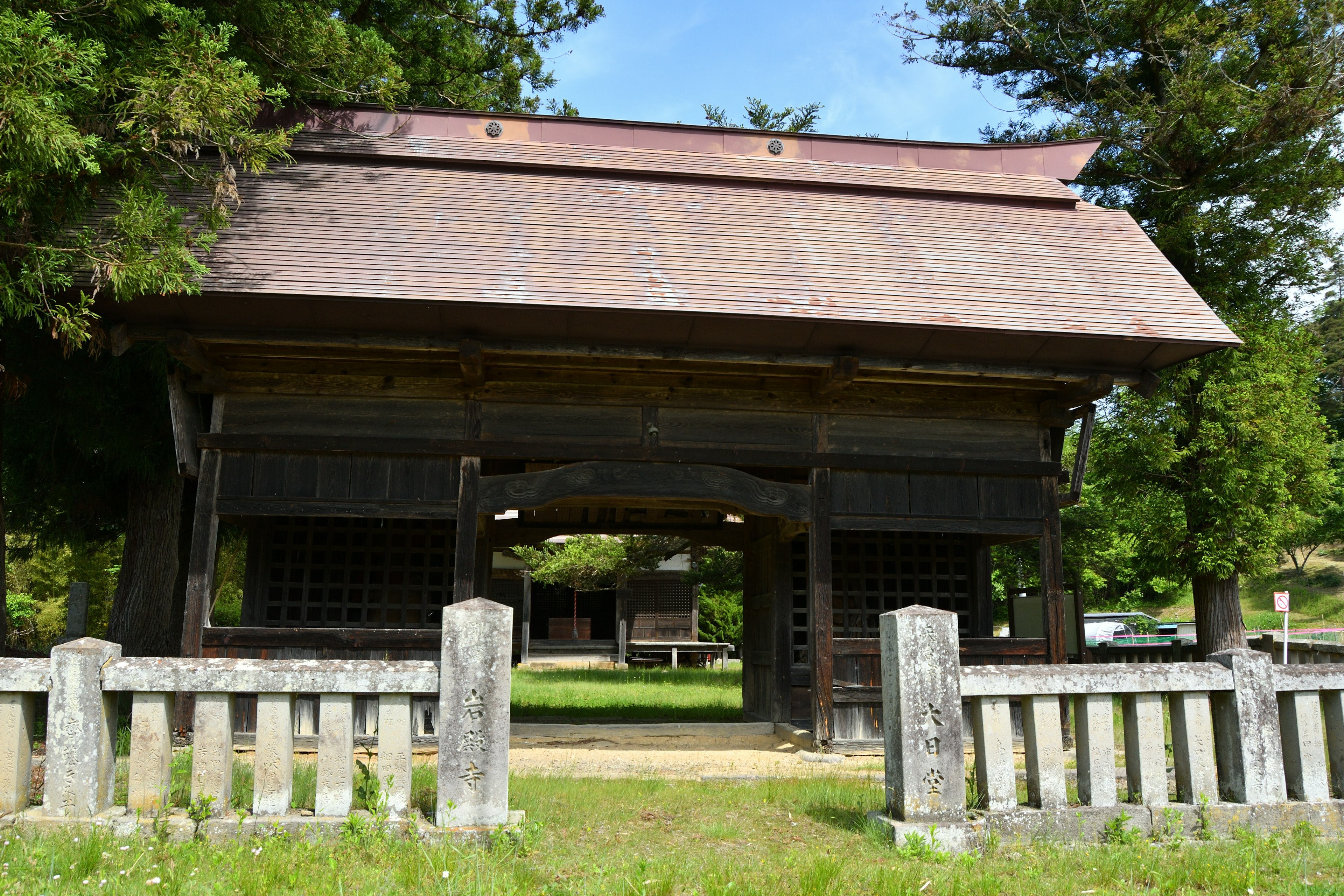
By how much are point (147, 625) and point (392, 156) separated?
6.14 meters

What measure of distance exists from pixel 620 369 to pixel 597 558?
13072 millimetres

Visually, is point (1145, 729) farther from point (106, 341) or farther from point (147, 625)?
point (147, 625)

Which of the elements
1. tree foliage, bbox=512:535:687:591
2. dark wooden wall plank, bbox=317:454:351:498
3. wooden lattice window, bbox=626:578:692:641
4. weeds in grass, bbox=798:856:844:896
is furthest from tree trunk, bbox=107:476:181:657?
wooden lattice window, bbox=626:578:692:641

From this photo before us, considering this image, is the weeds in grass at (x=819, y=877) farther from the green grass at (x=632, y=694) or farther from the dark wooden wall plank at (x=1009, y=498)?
the green grass at (x=632, y=694)

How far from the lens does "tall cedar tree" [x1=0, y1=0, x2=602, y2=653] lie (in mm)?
5719

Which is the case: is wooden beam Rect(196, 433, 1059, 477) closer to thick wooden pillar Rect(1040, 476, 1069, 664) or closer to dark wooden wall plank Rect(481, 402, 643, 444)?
dark wooden wall plank Rect(481, 402, 643, 444)

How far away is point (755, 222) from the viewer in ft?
31.2

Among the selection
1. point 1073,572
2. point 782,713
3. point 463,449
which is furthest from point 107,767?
point 1073,572

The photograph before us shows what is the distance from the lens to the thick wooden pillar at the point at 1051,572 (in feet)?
27.9

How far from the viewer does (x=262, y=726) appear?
4.79 metres

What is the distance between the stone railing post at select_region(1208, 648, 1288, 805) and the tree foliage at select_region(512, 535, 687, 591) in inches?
553

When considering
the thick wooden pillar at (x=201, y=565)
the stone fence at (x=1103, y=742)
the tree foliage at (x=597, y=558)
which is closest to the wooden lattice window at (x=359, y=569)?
the thick wooden pillar at (x=201, y=565)

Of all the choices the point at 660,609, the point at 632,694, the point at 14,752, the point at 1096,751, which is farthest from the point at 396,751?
the point at 660,609

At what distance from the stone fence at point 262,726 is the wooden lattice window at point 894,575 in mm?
5925
